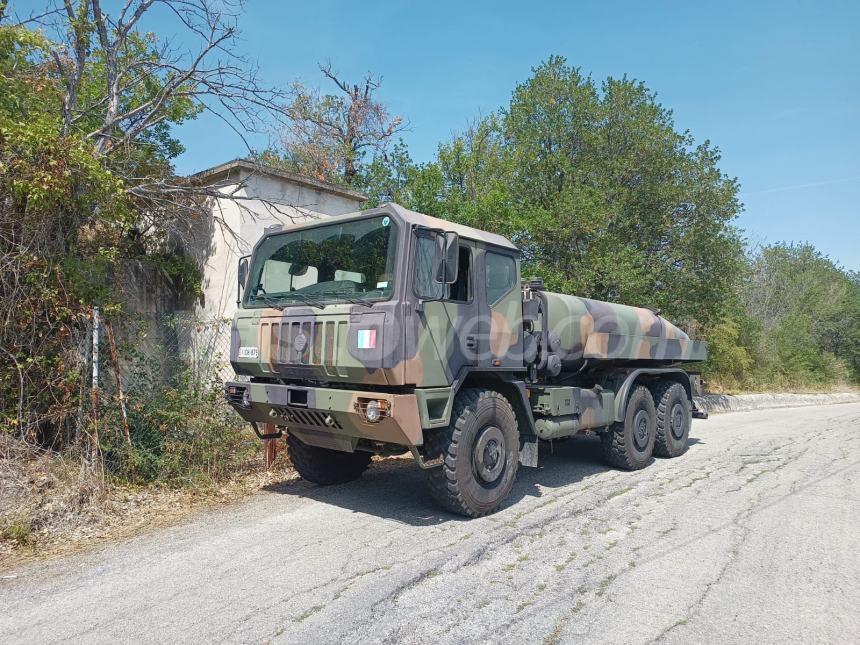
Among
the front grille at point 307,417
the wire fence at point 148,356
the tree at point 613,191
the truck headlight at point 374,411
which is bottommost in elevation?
the front grille at point 307,417

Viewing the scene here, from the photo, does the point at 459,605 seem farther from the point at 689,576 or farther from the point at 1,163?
the point at 1,163

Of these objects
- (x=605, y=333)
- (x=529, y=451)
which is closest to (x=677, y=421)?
(x=605, y=333)

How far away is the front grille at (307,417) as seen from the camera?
5.02 m

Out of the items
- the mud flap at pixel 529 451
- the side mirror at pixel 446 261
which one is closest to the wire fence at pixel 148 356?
the side mirror at pixel 446 261

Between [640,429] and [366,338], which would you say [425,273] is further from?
[640,429]

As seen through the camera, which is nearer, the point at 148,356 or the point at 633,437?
the point at 148,356

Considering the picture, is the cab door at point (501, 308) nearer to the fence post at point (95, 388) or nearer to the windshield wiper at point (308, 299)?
the windshield wiper at point (308, 299)

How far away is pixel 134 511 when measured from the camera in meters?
5.47

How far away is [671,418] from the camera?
8.55 metres

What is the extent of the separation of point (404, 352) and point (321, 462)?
2.44 metres

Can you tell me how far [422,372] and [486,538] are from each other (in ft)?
4.71

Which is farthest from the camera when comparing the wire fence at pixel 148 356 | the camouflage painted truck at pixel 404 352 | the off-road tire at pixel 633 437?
the off-road tire at pixel 633 437

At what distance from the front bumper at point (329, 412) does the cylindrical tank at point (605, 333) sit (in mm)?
2470

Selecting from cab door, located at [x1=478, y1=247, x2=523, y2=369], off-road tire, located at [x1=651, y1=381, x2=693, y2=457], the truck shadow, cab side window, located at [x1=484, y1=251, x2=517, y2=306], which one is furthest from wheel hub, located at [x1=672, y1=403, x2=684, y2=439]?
cab side window, located at [x1=484, y1=251, x2=517, y2=306]
